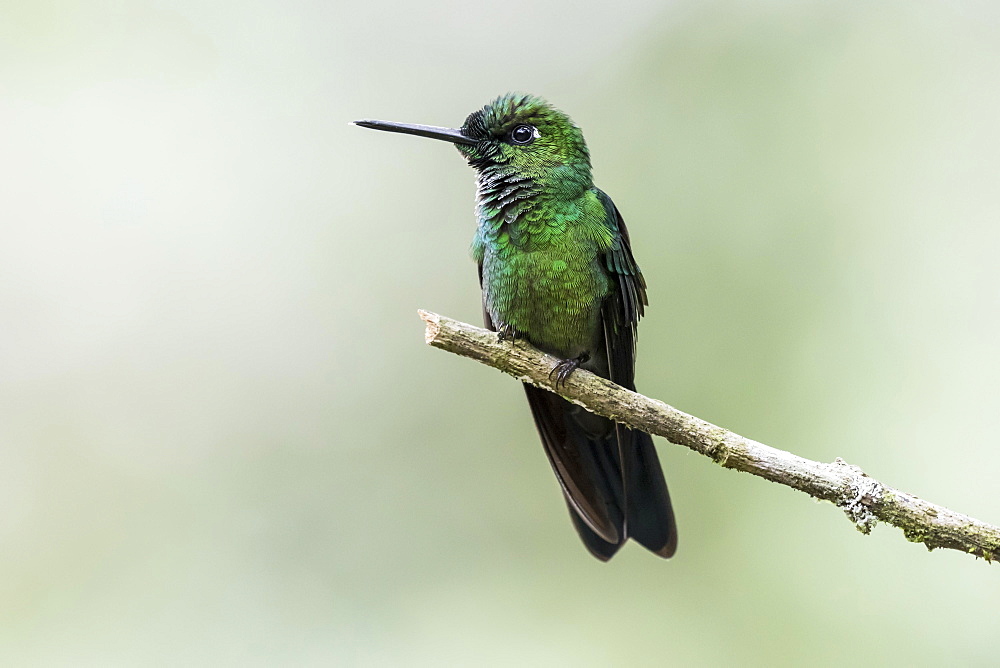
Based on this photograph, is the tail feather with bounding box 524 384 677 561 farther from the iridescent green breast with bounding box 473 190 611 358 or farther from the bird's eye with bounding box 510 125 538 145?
the bird's eye with bounding box 510 125 538 145

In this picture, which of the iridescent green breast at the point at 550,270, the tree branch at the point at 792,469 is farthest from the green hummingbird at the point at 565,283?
the tree branch at the point at 792,469

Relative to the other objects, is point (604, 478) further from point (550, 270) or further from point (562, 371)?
point (550, 270)

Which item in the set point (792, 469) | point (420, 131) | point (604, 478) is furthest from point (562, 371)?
point (420, 131)

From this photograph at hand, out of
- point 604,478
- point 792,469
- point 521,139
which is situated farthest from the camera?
point 604,478

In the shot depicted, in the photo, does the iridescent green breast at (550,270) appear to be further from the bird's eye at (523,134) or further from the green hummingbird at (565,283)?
the bird's eye at (523,134)

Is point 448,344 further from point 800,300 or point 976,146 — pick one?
point 976,146

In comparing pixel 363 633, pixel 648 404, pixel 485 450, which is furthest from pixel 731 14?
pixel 363 633

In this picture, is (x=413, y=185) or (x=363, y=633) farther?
(x=413, y=185)
